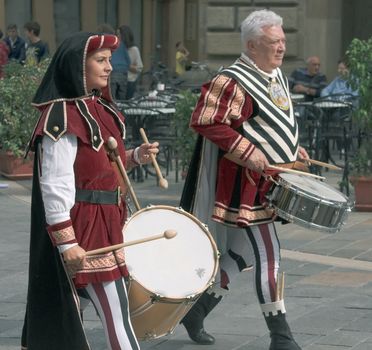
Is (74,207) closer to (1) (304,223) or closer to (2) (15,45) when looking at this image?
(1) (304,223)

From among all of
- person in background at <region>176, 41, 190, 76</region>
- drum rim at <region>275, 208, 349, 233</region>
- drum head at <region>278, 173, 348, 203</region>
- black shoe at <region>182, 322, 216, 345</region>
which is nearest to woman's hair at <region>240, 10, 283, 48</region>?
drum head at <region>278, 173, 348, 203</region>

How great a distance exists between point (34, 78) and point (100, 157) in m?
8.05

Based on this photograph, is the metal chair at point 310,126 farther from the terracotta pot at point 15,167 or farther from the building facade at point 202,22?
the building facade at point 202,22

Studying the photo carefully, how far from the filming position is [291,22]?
21859mm

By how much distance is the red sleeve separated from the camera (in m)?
6.29

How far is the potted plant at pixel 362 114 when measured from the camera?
1127 centimetres

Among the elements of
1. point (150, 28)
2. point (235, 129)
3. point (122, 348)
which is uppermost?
point (235, 129)

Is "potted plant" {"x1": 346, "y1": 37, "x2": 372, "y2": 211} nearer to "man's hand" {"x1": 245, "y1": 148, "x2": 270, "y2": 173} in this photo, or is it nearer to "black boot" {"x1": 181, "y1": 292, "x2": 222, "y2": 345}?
"black boot" {"x1": 181, "y1": 292, "x2": 222, "y2": 345}

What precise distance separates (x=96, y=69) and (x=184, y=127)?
6630mm

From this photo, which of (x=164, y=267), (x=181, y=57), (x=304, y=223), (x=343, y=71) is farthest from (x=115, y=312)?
(x=181, y=57)

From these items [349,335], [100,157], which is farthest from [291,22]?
[100,157]

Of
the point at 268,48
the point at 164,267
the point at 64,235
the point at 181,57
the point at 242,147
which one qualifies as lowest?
the point at 181,57

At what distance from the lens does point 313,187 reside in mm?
6270

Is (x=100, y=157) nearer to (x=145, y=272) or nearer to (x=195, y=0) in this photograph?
(x=145, y=272)
